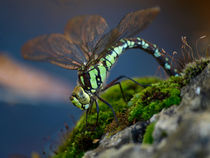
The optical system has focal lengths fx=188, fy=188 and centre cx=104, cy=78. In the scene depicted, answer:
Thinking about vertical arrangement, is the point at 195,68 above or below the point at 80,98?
below

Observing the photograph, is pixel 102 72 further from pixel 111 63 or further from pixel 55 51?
pixel 55 51

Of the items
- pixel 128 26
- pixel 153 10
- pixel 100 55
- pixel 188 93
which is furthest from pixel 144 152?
pixel 153 10

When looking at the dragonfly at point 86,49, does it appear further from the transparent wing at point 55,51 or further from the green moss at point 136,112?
the green moss at point 136,112

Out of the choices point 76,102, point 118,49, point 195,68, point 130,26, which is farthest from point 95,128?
point 130,26

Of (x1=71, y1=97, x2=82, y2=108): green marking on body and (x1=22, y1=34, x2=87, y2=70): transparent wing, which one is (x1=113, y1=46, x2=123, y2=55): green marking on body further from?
(x1=71, y1=97, x2=82, y2=108): green marking on body

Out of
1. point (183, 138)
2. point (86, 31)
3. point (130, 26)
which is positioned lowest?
point (183, 138)

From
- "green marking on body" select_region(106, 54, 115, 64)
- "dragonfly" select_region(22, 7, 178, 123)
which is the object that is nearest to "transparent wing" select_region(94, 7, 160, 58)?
"dragonfly" select_region(22, 7, 178, 123)

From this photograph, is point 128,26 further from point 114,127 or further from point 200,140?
point 200,140
